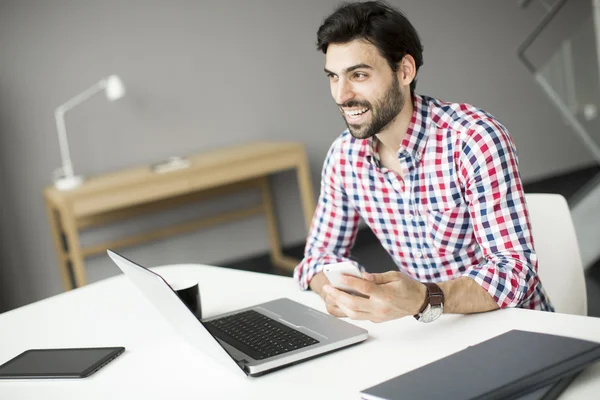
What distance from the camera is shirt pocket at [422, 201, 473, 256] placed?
1.49m

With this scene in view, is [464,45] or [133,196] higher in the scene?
[464,45]

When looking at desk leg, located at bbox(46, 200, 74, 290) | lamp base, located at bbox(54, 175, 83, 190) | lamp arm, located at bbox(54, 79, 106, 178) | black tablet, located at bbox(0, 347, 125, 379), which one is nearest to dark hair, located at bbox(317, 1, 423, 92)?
black tablet, located at bbox(0, 347, 125, 379)

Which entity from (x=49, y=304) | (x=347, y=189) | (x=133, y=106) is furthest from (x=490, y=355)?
(x=133, y=106)

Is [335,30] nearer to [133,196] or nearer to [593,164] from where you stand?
[133,196]

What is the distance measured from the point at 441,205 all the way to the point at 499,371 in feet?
2.16

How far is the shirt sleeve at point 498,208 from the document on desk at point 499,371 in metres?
0.30

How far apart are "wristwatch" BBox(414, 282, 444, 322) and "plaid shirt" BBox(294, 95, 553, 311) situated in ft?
0.30

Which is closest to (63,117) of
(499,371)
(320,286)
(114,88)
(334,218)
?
(114,88)

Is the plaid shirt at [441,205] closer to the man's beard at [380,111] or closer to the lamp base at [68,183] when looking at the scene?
the man's beard at [380,111]

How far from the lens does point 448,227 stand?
4.95 feet

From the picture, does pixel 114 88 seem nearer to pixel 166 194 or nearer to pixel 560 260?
pixel 166 194

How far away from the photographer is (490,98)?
5191 mm

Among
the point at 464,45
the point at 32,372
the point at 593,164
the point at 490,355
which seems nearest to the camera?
the point at 490,355

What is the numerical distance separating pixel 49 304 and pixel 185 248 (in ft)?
8.83
